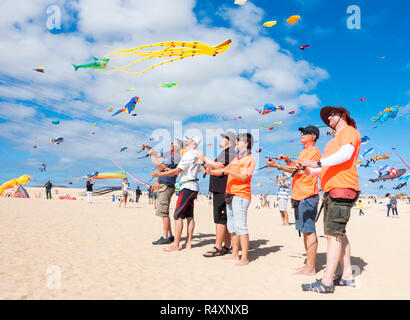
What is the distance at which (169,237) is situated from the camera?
5988 millimetres

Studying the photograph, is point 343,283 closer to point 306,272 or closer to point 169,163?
point 306,272

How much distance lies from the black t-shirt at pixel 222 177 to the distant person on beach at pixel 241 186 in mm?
164

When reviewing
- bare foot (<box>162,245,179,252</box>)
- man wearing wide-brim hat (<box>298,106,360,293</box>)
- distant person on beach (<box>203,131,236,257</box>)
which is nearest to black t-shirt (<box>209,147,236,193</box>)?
distant person on beach (<box>203,131,236,257</box>)

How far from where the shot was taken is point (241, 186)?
4.34 metres

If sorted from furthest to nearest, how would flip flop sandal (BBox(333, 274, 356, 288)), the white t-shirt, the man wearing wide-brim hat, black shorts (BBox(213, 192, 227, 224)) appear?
the white t-shirt < black shorts (BBox(213, 192, 227, 224)) < flip flop sandal (BBox(333, 274, 356, 288)) < the man wearing wide-brim hat

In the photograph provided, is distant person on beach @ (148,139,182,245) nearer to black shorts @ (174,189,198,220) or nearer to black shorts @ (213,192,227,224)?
black shorts @ (174,189,198,220)

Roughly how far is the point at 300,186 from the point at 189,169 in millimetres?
2039

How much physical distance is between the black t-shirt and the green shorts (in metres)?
1.92

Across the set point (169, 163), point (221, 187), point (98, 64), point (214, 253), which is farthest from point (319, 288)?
point (98, 64)

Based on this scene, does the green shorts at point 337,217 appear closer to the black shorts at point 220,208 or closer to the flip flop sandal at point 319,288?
the flip flop sandal at point 319,288

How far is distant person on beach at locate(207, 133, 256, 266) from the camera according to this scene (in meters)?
4.30
